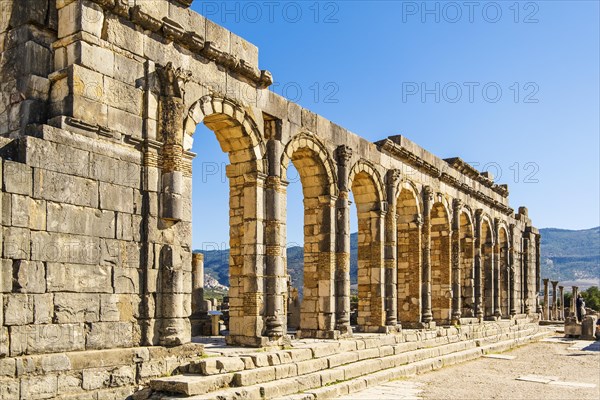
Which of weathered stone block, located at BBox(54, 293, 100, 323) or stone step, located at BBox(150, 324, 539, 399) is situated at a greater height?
weathered stone block, located at BBox(54, 293, 100, 323)

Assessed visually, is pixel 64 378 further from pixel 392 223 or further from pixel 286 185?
pixel 392 223

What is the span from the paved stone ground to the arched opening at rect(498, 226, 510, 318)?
9.58 metres

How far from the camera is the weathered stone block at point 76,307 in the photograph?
7988mm

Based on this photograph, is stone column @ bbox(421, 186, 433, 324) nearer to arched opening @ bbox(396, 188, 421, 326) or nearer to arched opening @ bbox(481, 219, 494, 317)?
arched opening @ bbox(396, 188, 421, 326)

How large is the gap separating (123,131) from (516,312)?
2420 cm

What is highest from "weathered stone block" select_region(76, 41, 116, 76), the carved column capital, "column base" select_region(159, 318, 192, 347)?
"weathered stone block" select_region(76, 41, 116, 76)

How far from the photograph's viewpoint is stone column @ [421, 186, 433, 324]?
61.0 feet

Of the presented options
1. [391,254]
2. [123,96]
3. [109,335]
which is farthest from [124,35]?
[391,254]

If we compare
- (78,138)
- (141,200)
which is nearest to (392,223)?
Answer: (141,200)

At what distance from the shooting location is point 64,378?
7.84 metres

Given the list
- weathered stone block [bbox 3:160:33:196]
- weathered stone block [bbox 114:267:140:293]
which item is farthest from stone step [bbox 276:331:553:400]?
weathered stone block [bbox 3:160:33:196]

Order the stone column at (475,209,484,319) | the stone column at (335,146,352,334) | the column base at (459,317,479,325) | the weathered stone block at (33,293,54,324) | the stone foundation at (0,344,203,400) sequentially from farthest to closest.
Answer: the stone column at (475,209,484,319) → the column base at (459,317,479,325) → the stone column at (335,146,352,334) → the weathered stone block at (33,293,54,324) → the stone foundation at (0,344,203,400)

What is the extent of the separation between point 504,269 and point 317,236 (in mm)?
16790

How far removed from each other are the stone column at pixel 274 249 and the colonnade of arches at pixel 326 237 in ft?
0.06
